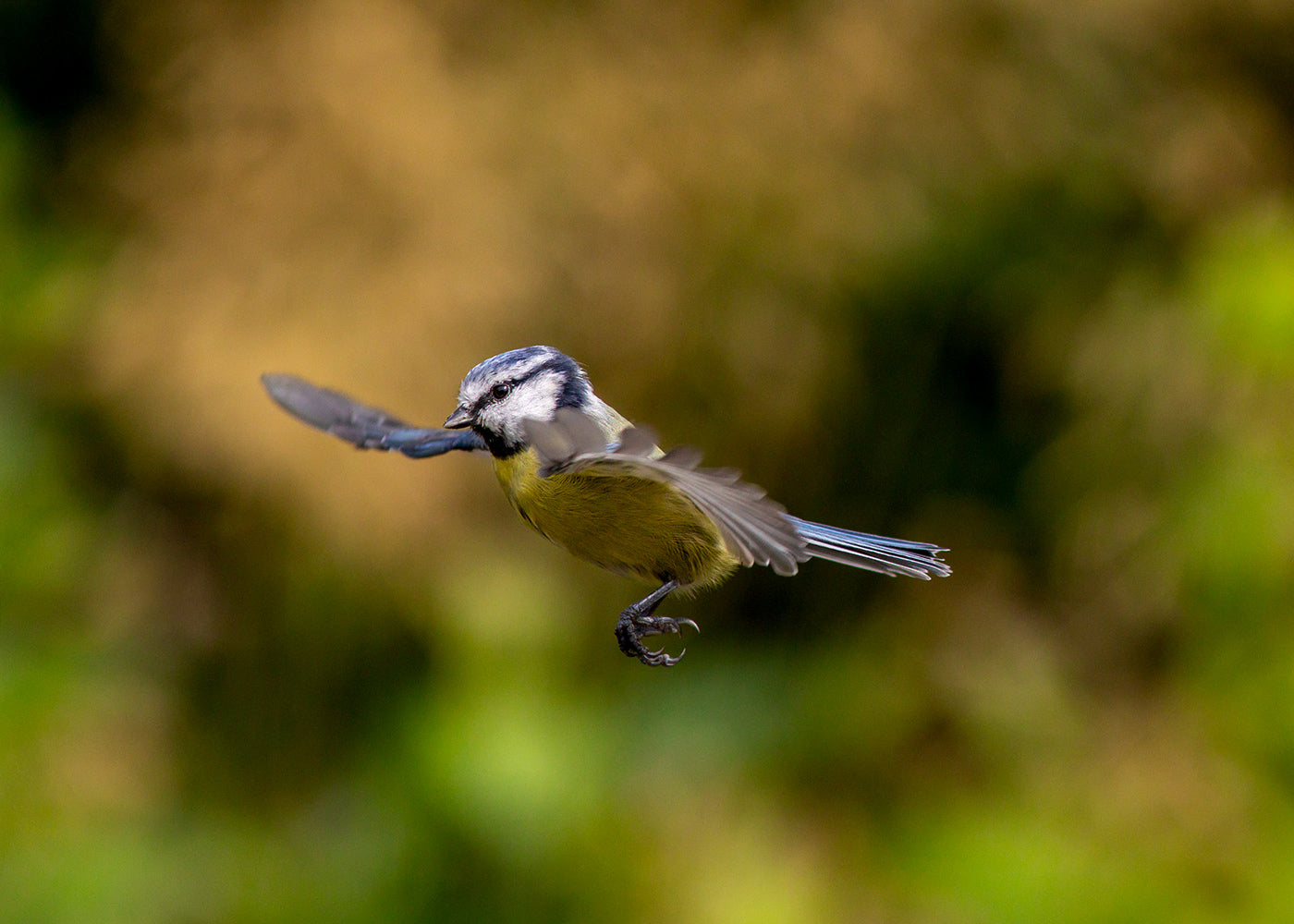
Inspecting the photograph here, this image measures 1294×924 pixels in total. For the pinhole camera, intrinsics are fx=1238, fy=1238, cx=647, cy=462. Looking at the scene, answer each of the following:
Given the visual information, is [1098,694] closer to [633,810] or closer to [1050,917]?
[1050,917]

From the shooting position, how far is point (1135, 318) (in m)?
3.71

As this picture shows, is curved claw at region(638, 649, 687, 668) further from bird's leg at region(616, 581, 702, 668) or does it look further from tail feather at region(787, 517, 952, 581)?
tail feather at region(787, 517, 952, 581)

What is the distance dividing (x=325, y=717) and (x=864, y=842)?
5.31 feet

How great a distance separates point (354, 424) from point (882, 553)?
35 centimetres

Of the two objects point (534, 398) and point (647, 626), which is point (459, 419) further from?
point (647, 626)

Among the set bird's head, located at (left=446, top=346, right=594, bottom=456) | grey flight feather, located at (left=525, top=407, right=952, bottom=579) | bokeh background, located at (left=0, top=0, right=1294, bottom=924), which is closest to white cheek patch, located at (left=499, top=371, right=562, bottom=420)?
bird's head, located at (left=446, top=346, right=594, bottom=456)

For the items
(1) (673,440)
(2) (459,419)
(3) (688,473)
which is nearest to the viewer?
(3) (688,473)

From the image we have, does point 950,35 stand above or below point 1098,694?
above

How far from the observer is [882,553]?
752 mm

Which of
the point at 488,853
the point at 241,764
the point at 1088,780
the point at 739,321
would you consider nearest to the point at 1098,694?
the point at 1088,780

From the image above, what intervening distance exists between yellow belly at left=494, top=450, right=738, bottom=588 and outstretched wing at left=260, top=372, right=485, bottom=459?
41mm

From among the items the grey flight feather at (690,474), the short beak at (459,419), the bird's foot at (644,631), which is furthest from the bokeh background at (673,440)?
the grey flight feather at (690,474)

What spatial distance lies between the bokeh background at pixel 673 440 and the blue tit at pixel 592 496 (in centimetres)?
214

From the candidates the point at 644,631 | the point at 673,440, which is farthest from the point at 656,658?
the point at 673,440
